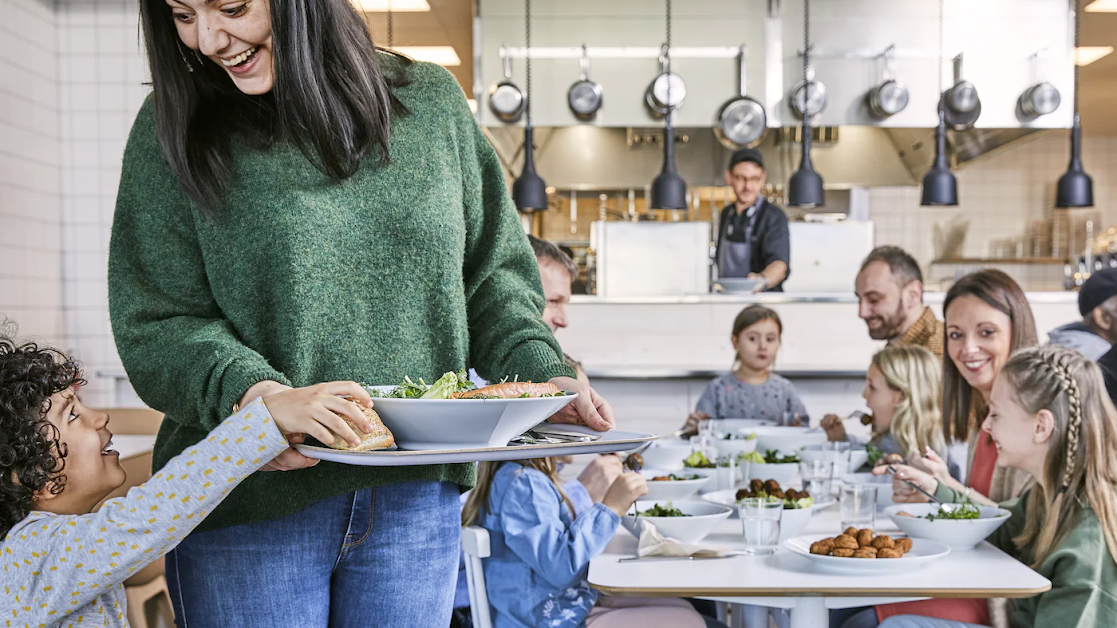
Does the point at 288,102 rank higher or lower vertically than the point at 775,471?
higher

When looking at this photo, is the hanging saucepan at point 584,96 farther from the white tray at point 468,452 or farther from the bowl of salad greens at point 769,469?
the white tray at point 468,452

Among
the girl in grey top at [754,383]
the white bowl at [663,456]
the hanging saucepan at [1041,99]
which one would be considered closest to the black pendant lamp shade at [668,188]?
the girl in grey top at [754,383]

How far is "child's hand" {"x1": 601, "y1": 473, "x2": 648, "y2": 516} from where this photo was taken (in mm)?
2158

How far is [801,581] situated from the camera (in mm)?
1760

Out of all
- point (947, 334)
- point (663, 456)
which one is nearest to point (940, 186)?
point (947, 334)

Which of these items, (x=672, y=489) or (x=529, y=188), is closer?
(x=672, y=489)

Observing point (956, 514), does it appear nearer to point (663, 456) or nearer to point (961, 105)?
point (663, 456)

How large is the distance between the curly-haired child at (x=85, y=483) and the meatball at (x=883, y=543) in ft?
4.08

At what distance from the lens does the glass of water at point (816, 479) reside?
2500 mm

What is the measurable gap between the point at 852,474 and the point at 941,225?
7482mm

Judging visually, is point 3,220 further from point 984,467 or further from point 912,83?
point 912,83

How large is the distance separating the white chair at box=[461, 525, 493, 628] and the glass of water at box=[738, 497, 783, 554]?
0.51 metres

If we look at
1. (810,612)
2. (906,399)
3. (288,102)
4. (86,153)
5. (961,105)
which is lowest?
(810,612)

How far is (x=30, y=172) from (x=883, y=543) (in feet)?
14.6
